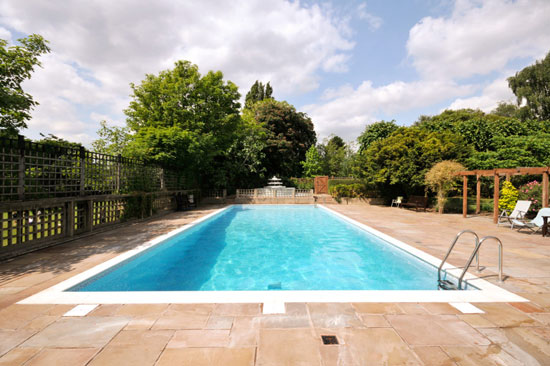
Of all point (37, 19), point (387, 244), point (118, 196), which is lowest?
point (387, 244)

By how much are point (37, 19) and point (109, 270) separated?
25.9 feet

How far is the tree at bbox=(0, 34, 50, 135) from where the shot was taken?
614cm

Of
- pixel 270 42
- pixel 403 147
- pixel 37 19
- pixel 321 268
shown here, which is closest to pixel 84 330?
pixel 321 268

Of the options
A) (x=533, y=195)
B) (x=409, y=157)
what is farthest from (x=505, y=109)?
(x=533, y=195)

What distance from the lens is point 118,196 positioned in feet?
25.1

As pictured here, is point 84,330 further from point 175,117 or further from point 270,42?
point 175,117

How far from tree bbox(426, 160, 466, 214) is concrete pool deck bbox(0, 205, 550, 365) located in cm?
1015

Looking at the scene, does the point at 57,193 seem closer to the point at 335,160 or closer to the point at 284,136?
the point at 284,136

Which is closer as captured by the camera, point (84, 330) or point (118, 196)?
point (84, 330)

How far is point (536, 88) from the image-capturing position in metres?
23.1

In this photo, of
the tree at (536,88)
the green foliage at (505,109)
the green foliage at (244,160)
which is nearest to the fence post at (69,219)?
the green foliage at (244,160)

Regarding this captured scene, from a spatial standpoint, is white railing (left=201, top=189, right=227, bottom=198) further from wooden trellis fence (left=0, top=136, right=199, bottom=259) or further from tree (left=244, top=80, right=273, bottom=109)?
tree (left=244, top=80, right=273, bottom=109)

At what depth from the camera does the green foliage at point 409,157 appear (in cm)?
1387

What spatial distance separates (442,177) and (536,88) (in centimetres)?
2256
